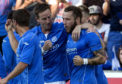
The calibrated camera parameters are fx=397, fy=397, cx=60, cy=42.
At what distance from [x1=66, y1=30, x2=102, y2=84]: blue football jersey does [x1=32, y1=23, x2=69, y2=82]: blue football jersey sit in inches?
19.1

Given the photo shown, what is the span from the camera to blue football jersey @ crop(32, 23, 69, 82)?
5.85 metres

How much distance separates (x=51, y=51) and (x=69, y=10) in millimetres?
714

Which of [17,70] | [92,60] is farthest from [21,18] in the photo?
[92,60]

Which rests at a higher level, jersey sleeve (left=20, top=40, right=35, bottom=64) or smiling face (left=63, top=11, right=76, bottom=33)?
smiling face (left=63, top=11, right=76, bottom=33)

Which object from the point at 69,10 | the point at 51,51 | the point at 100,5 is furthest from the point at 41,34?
the point at 100,5

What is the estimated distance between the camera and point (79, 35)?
5250mm

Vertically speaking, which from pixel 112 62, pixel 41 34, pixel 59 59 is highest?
pixel 41 34

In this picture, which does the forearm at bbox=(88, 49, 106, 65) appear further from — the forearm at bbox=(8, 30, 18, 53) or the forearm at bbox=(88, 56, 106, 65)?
the forearm at bbox=(8, 30, 18, 53)

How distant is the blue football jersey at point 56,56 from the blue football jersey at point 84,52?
49cm

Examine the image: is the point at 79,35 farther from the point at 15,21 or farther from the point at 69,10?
the point at 15,21

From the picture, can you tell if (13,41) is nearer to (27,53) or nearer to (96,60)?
(27,53)

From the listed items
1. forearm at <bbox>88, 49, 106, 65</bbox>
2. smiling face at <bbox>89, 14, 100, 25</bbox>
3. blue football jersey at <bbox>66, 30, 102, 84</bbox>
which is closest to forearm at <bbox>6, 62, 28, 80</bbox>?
blue football jersey at <bbox>66, 30, 102, 84</bbox>

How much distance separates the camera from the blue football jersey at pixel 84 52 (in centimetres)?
518

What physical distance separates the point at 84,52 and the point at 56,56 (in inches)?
28.4
